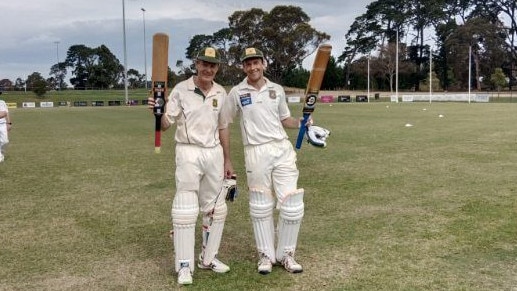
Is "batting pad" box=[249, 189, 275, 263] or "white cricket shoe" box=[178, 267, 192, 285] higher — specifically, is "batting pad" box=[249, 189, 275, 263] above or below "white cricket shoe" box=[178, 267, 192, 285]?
above

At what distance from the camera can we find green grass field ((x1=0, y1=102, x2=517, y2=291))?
420 centimetres

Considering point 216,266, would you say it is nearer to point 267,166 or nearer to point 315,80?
point 267,166

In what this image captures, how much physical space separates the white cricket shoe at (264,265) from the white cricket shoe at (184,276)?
60cm

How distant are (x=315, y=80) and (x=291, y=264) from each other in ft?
5.45

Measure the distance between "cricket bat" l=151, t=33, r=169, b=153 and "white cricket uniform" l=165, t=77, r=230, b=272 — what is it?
0.23 feet

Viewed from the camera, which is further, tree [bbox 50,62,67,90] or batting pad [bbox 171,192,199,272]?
tree [bbox 50,62,67,90]

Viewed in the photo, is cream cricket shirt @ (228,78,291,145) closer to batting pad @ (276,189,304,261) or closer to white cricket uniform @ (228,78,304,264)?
white cricket uniform @ (228,78,304,264)

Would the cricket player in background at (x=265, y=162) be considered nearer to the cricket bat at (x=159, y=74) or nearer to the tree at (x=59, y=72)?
the cricket bat at (x=159, y=74)

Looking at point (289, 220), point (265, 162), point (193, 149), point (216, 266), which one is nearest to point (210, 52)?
point (193, 149)

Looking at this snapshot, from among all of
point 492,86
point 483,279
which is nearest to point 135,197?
point 483,279

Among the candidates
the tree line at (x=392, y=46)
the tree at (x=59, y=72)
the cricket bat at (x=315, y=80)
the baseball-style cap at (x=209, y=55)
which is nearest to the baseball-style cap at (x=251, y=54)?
the baseball-style cap at (x=209, y=55)

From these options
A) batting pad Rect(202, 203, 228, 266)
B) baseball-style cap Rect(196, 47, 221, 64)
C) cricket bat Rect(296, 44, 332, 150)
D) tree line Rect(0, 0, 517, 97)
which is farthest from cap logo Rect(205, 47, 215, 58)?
tree line Rect(0, 0, 517, 97)

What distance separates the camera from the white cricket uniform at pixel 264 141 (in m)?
4.30

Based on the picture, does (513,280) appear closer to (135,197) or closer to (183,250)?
(183,250)
